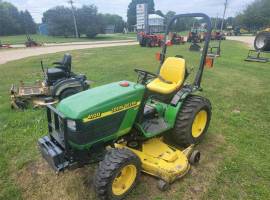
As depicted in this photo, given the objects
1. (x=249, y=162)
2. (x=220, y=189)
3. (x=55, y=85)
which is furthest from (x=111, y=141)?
(x=55, y=85)

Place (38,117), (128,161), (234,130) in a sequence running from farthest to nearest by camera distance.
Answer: (38,117)
(234,130)
(128,161)

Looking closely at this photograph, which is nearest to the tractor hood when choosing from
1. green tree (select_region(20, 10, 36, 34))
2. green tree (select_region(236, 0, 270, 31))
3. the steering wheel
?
the steering wheel

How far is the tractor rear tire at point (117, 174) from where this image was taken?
8.51ft

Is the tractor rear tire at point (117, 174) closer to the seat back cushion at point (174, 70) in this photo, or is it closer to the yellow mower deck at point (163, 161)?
the yellow mower deck at point (163, 161)

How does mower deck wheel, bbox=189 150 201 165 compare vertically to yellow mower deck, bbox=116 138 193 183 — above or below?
below

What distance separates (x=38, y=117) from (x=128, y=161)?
10.3ft

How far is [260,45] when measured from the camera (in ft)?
47.9

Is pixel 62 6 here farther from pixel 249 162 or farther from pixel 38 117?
pixel 249 162

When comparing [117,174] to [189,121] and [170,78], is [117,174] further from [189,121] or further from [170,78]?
[170,78]

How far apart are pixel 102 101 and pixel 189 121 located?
1.42 metres

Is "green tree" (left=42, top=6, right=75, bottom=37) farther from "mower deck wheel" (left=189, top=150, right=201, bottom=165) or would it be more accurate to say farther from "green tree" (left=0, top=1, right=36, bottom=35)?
"mower deck wheel" (left=189, top=150, right=201, bottom=165)

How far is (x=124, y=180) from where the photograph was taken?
2.94m

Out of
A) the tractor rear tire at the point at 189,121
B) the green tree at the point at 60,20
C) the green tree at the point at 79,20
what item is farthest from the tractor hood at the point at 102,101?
the green tree at the point at 60,20

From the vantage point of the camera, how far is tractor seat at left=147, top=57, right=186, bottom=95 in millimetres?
3512
